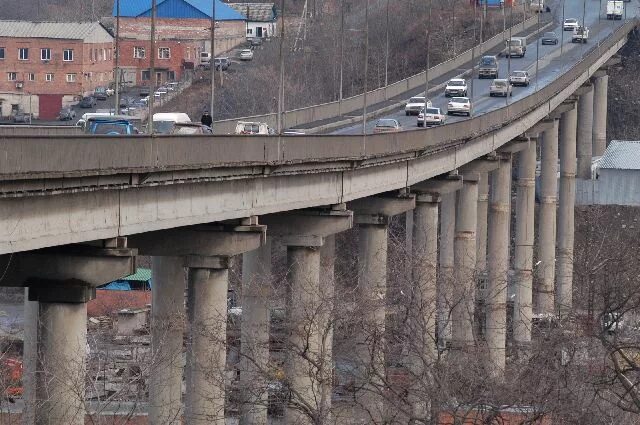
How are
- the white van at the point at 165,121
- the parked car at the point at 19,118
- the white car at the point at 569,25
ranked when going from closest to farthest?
the white van at the point at 165,121, the parked car at the point at 19,118, the white car at the point at 569,25

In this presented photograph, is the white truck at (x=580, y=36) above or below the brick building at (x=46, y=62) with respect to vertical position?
above

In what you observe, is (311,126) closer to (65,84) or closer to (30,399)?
(65,84)

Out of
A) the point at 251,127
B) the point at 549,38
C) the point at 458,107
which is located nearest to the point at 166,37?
the point at 458,107

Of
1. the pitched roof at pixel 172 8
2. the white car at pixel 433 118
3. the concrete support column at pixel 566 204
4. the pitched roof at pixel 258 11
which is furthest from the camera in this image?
the pitched roof at pixel 258 11

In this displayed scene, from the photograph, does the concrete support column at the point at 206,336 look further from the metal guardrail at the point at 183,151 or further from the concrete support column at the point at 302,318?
the metal guardrail at the point at 183,151

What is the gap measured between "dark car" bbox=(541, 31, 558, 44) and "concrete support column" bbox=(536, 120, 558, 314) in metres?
32.0

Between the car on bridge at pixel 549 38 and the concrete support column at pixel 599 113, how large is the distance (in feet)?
30.7

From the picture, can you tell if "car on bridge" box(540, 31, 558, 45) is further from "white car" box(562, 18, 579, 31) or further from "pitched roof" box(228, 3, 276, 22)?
"pitched roof" box(228, 3, 276, 22)

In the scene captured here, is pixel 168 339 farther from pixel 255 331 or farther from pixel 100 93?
pixel 100 93

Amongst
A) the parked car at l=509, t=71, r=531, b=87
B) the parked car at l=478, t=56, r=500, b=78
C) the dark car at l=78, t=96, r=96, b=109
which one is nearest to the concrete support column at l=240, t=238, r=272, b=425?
the dark car at l=78, t=96, r=96, b=109

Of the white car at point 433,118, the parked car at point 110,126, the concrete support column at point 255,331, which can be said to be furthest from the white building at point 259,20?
the parked car at point 110,126

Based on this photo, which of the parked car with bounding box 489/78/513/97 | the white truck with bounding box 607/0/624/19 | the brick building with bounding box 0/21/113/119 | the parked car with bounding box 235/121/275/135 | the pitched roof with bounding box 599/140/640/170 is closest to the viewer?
→ the parked car with bounding box 235/121/275/135

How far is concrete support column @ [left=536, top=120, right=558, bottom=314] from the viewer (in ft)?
Answer: 260

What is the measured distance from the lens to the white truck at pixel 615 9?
13100 centimetres
